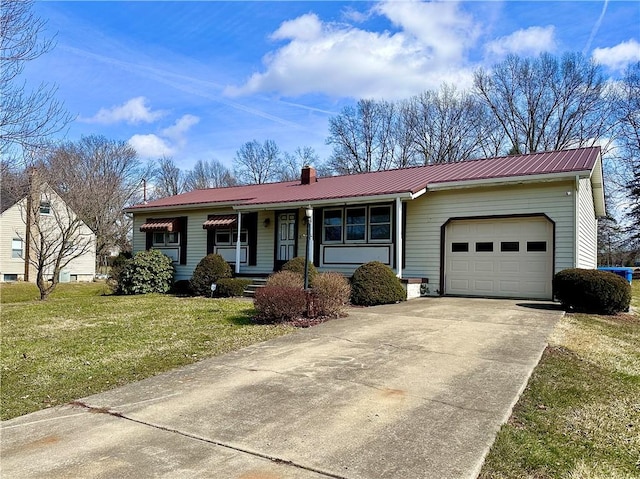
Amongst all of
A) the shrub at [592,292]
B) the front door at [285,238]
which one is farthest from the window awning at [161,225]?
the shrub at [592,292]

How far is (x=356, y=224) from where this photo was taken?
14883mm

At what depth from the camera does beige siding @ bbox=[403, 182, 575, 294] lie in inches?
462

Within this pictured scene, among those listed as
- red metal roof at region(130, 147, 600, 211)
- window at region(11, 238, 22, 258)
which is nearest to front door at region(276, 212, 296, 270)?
red metal roof at region(130, 147, 600, 211)

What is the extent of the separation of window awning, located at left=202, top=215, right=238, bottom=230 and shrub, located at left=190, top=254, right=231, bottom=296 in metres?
2.11

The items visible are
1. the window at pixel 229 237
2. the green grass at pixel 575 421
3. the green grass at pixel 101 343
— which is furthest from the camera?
the window at pixel 229 237

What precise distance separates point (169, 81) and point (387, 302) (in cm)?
914

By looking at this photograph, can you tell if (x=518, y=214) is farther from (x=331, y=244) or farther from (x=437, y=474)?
(x=437, y=474)

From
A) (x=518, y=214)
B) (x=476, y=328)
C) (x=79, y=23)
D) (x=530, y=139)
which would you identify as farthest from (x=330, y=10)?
(x=530, y=139)

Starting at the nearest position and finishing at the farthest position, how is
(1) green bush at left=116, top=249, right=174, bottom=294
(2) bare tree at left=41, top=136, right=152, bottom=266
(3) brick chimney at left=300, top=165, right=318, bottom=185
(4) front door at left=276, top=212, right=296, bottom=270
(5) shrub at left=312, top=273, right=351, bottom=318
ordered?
(5) shrub at left=312, top=273, right=351, bottom=318
(4) front door at left=276, top=212, right=296, bottom=270
(1) green bush at left=116, top=249, right=174, bottom=294
(3) brick chimney at left=300, top=165, right=318, bottom=185
(2) bare tree at left=41, top=136, right=152, bottom=266

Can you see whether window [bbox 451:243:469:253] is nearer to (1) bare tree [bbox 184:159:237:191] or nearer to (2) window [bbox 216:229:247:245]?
(2) window [bbox 216:229:247:245]

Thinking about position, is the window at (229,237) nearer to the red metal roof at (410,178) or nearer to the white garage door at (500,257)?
the red metal roof at (410,178)

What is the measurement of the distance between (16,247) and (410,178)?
26.3m

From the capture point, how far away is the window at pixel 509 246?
1249cm

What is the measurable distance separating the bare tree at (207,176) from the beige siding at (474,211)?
39.9 m
